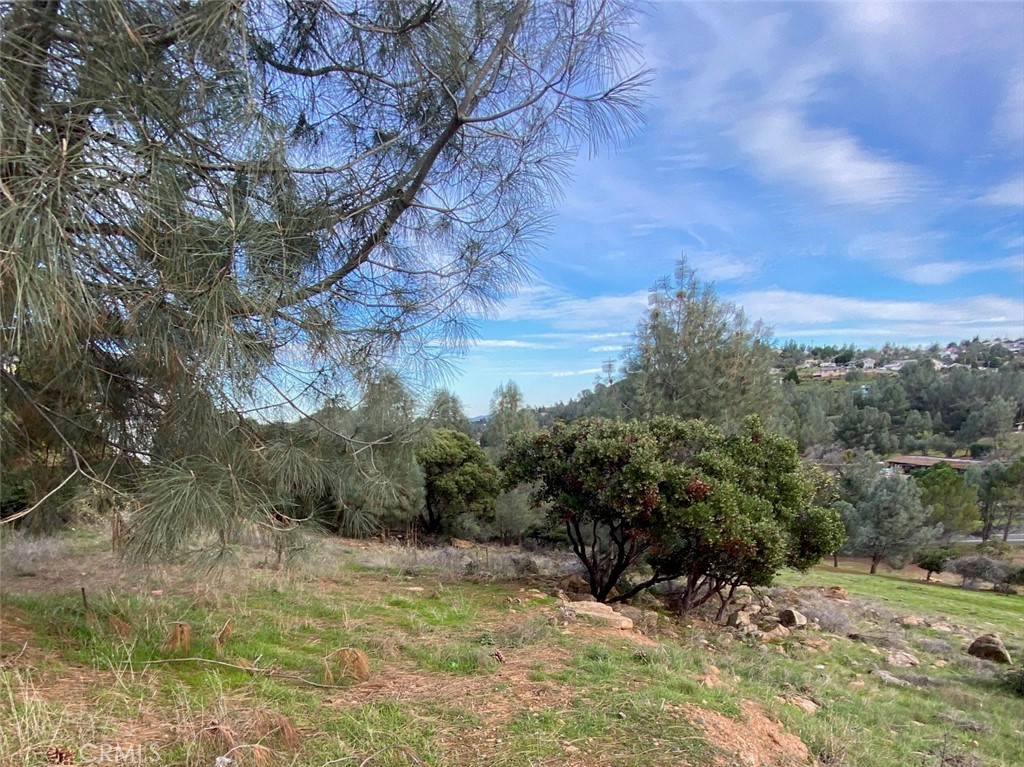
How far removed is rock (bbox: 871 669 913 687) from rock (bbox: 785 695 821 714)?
2.29 meters

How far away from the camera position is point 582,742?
2.59 metres

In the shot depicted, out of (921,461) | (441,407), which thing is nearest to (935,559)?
(921,461)

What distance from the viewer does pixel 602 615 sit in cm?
526

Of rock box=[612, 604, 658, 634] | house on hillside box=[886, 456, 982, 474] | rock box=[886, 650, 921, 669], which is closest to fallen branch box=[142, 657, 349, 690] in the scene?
rock box=[612, 604, 658, 634]

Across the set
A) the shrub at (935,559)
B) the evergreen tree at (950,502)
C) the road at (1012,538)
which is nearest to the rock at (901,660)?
the shrub at (935,559)

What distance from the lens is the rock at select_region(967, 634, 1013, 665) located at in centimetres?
758

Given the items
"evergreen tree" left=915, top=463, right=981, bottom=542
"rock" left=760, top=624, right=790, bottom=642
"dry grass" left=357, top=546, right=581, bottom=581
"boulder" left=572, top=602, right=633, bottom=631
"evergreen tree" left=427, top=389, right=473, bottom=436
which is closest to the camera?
"evergreen tree" left=427, top=389, right=473, bottom=436

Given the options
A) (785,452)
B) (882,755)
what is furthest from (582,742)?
(785,452)

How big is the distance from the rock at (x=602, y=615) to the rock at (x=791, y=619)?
354 cm

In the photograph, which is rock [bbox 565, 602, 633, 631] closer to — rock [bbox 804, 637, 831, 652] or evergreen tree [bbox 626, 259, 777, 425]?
rock [bbox 804, 637, 831, 652]

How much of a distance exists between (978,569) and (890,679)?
15.8 meters

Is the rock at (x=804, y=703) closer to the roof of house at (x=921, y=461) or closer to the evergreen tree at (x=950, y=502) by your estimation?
the evergreen tree at (x=950, y=502)

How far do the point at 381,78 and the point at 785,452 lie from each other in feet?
19.7

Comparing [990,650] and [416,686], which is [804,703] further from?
[990,650]
